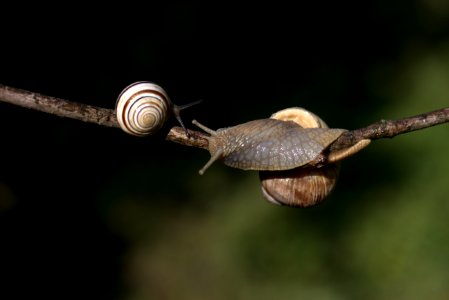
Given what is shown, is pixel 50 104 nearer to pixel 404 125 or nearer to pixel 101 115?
pixel 101 115

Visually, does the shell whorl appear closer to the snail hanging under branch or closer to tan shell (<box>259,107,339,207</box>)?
the snail hanging under branch

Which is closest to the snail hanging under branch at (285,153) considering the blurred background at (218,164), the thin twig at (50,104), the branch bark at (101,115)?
the branch bark at (101,115)

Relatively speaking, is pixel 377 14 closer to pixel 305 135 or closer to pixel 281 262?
pixel 281 262

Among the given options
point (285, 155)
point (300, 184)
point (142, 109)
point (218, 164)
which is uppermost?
point (142, 109)

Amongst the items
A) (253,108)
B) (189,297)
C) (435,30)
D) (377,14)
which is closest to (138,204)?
(189,297)

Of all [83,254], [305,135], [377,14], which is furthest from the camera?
[377,14]

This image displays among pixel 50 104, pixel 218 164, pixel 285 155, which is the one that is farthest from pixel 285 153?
pixel 218 164
